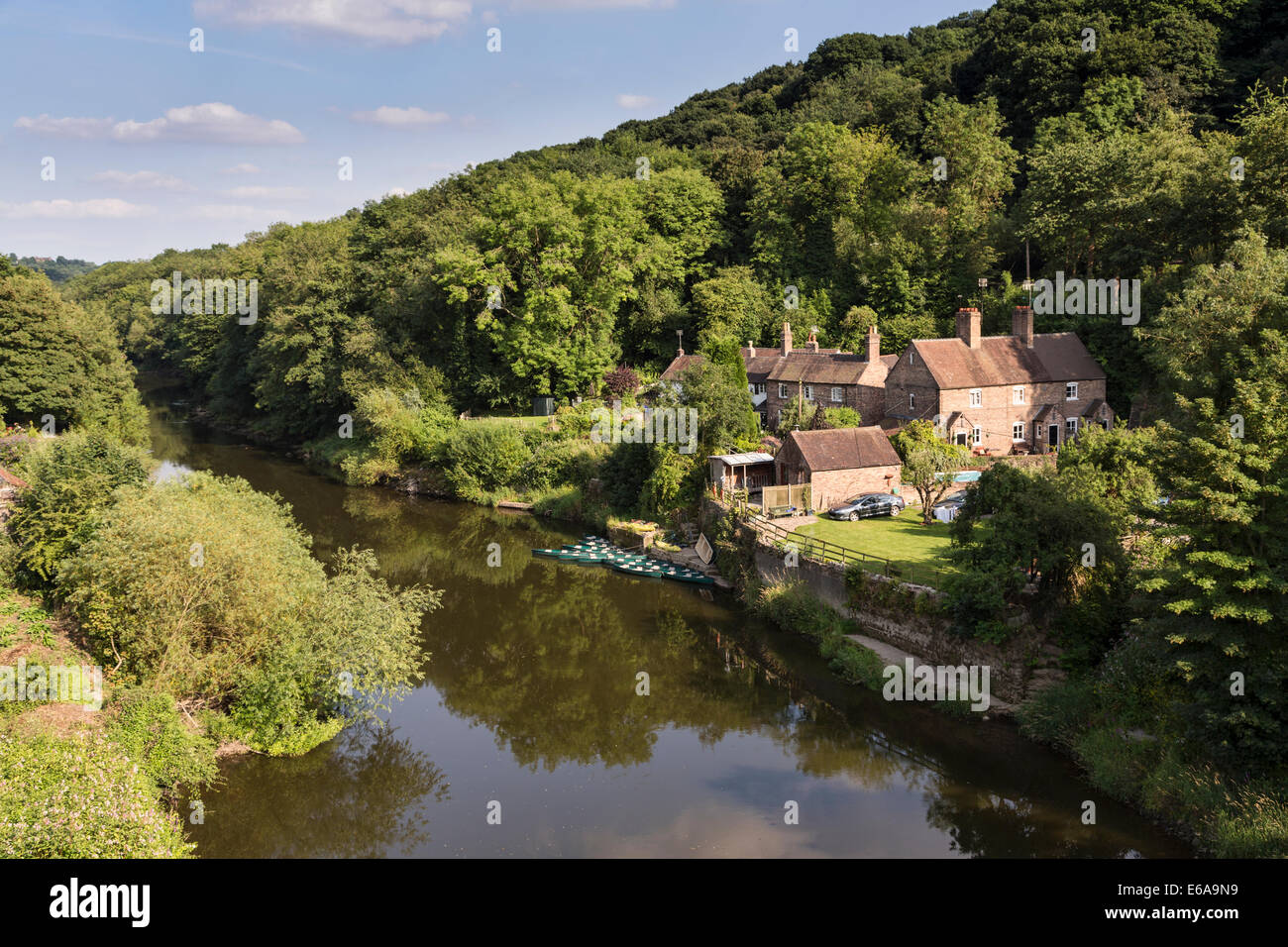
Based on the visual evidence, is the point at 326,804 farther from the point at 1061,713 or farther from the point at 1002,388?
the point at 1002,388

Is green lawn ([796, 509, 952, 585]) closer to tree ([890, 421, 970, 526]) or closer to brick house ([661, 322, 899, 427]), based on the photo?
tree ([890, 421, 970, 526])

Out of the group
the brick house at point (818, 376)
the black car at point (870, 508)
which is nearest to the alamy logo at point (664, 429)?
the black car at point (870, 508)

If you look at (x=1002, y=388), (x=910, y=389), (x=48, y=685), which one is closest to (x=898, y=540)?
(x=910, y=389)

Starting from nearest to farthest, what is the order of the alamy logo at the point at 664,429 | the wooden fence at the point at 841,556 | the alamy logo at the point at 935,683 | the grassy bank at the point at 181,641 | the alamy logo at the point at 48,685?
1. the grassy bank at the point at 181,641
2. the alamy logo at the point at 48,685
3. the alamy logo at the point at 935,683
4. the wooden fence at the point at 841,556
5. the alamy logo at the point at 664,429

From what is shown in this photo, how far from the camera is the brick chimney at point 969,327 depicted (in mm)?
39844

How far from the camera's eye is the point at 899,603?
24.3m

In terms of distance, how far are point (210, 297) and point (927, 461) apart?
6925 cm

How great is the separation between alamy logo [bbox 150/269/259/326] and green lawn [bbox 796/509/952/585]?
5537 centimetres

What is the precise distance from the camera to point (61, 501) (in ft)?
78.6

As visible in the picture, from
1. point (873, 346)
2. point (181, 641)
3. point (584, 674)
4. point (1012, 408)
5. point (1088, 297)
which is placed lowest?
point (584, 674)

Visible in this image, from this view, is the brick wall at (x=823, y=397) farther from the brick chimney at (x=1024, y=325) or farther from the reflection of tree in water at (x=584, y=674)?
the reflection of tree in water at (x=584, y=674)

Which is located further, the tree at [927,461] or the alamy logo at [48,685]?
the tree at [927,461]

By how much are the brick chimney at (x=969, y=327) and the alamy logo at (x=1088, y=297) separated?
489cm

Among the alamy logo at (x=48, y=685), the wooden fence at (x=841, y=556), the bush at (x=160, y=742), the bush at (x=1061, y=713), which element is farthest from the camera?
the wooden fence at (x=841, y=556)
